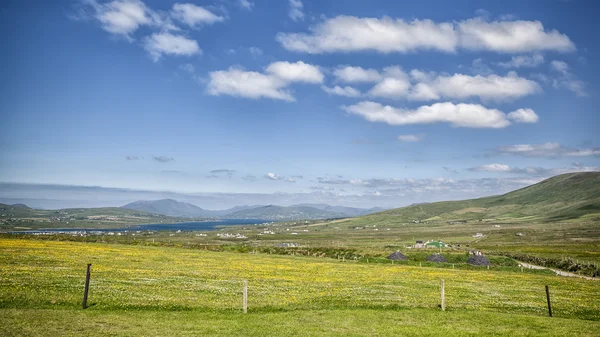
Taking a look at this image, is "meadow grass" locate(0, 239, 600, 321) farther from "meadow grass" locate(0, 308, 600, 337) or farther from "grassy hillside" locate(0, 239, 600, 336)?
"meadow grass" locate(0, 308, 600, 337)

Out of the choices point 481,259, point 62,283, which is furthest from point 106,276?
point 481,259

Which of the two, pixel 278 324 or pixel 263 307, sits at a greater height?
pixel 278 324

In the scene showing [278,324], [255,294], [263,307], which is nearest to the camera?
[278,324]

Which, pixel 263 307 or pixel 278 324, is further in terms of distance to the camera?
pixel 263 307

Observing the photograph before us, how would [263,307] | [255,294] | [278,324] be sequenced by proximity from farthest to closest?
[255,294], [263,307], [278,324]

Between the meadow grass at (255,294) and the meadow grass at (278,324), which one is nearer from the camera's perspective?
the meadow grass at (278,324)

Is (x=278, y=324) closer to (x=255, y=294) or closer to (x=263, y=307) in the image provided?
(x=263, y=307)

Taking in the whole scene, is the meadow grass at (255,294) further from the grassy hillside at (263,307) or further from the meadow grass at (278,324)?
the meadow grass at (278,324)

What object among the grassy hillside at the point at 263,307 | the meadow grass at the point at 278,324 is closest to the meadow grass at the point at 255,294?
the grassy hillside at the point at 263,307

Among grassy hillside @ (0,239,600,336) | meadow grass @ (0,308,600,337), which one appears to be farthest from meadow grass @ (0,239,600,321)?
meadow grass @ (0,308,600,337)

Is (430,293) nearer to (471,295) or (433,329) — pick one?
(471,295)

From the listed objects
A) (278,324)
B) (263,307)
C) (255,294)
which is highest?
(278,324)

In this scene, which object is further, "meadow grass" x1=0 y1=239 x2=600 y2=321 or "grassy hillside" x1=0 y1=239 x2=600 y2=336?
"meadow grass" x1=0 y1=239 x2=600 y2=321

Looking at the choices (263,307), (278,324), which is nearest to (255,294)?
(263,307)
